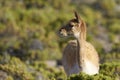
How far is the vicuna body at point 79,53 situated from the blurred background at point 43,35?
17.9 inches

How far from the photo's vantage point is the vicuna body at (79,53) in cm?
1759

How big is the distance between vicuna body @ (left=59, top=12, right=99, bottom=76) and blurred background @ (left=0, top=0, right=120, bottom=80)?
46 cm

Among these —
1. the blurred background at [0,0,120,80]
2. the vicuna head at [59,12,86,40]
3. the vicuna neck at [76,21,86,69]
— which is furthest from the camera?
the blurred background at [0,0,120,80]

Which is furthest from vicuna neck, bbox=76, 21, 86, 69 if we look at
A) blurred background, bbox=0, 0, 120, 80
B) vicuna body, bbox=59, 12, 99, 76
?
blurred background, bbox=0, 0, 120, 80

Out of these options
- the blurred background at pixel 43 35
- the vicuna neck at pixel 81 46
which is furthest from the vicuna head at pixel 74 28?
the blurred background at pixel 43 35

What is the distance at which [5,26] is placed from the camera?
145 ft

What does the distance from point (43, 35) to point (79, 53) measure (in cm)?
2486

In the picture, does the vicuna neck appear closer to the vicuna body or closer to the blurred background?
the vicuna body

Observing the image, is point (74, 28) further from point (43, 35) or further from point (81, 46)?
point (43, 35)

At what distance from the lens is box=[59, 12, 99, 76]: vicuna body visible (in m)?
17.6

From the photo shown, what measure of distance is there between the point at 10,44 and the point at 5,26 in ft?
24.4

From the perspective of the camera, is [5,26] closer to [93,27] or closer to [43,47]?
[43,47]

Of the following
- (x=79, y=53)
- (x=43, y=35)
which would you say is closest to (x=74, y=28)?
(x=79, y=53)

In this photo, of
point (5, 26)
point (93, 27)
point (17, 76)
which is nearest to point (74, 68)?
point (17, 76)
